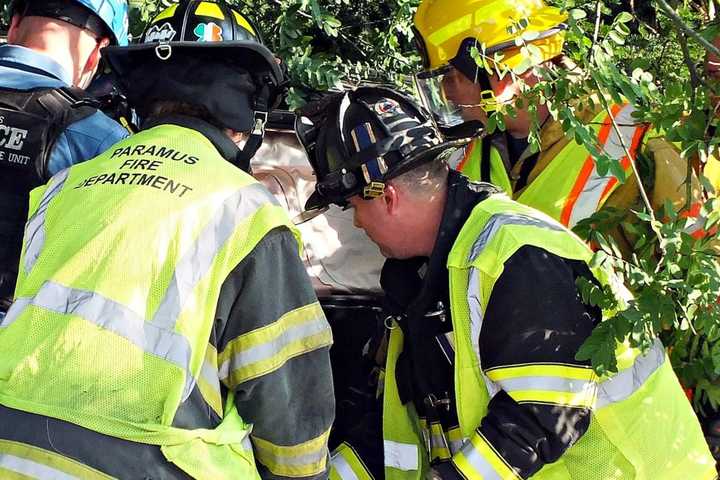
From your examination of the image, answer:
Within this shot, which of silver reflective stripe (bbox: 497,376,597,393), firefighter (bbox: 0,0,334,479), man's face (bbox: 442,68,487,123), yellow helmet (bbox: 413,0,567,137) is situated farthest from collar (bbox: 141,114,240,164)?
man's face (bbox: 442,68,487,123)

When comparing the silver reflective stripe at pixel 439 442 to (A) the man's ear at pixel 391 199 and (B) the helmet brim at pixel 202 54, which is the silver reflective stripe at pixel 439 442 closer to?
(A) the man's ear at pixel 391 199

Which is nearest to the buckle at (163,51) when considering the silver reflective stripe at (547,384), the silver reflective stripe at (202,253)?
the silver reflective stripe at (202,253)

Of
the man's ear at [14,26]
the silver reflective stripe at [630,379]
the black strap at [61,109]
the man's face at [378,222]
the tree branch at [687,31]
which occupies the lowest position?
the silver reflective stripe at [630,379]

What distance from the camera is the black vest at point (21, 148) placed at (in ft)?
8.14

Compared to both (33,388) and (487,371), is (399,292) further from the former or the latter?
(33,388)

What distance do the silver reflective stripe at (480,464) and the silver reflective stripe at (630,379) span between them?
32cm

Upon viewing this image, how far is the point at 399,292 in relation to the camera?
2.62 meters

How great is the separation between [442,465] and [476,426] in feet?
0.46

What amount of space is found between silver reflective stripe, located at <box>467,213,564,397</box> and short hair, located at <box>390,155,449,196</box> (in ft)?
0.85

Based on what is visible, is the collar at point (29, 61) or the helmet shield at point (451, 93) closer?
the collar at point (29, 61)

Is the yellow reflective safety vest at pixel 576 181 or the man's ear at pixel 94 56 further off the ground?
the man's ear at pixel 94 56

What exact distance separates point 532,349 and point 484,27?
69.2 inches

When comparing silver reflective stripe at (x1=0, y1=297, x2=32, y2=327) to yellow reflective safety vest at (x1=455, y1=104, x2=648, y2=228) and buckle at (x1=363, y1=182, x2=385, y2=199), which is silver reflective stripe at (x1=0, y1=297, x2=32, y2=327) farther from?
yellow reflective safety vest at (x1=455, y1=104, x2=648, y2=228)

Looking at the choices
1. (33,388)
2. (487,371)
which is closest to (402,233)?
(487,371)
